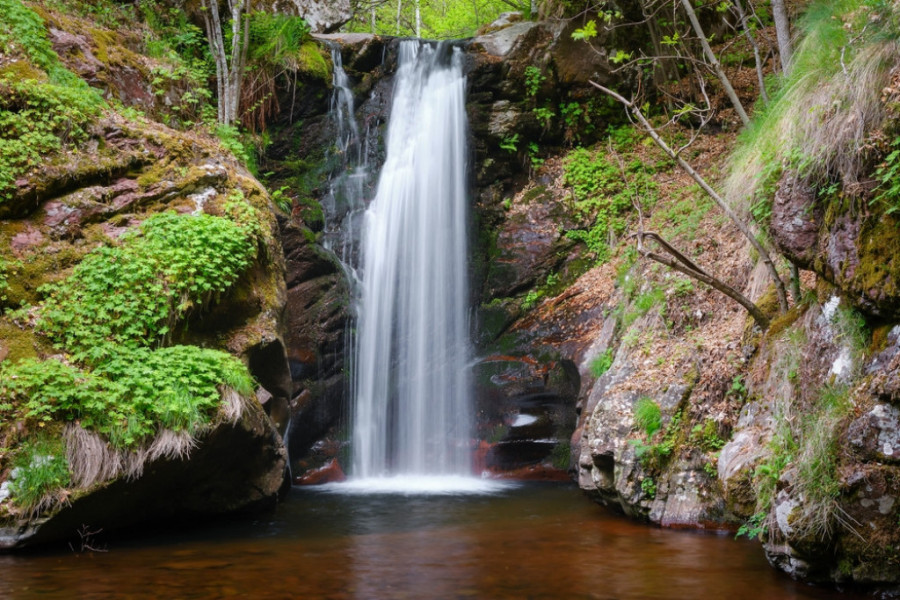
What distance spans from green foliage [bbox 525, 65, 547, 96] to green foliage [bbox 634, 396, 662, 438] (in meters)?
7.39

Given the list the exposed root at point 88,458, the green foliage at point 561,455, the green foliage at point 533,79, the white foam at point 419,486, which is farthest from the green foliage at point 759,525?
the green foliage at point 533,79

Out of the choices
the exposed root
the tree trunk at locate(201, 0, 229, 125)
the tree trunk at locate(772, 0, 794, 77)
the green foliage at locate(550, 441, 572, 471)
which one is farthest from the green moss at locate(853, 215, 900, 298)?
the tree trunk at locate(201, 0, 229, 125)

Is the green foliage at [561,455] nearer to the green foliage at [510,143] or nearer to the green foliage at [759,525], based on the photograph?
the green foliage at [759,525]

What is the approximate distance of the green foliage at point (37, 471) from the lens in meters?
5.19

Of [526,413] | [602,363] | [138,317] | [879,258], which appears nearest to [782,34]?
[602,363]

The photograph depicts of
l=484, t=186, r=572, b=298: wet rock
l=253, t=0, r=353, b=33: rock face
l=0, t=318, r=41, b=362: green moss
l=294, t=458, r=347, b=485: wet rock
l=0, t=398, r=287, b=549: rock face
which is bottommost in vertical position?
l=294, t=458, r=347, b=485: wet rock

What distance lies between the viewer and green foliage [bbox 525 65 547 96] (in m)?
12.3

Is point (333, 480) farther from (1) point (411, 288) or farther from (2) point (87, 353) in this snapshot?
(2) point (87, 353)

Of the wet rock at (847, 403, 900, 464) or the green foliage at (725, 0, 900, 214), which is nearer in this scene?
the wet rock at (847, 403, 900, 464)

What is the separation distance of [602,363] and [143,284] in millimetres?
5276

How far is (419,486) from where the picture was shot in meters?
8.85

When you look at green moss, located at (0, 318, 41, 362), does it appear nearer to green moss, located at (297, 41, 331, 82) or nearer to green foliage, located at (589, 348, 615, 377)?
green foliage, located at (589, 348, 615, 377)

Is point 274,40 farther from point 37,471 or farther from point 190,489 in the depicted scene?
point 37,471

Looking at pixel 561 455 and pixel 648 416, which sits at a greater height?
pixel 648 416
